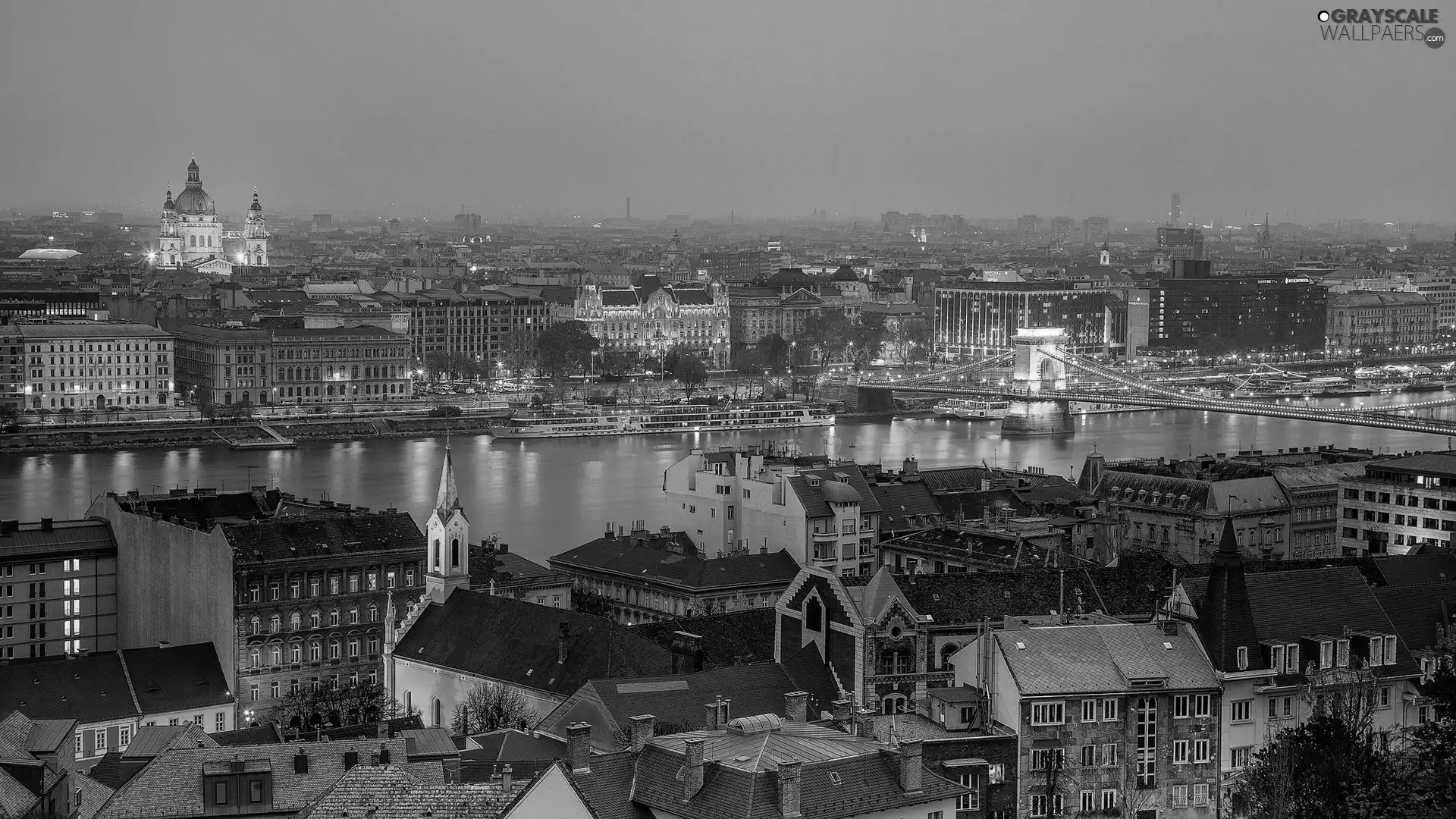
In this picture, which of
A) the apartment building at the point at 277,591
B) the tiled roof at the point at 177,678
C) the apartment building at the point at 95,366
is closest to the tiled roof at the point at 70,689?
the tiled roof at the point at 177,678

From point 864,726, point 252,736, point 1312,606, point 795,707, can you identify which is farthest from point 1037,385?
point 864,726

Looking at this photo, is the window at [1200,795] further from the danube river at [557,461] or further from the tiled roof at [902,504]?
the danube river at [557,461]

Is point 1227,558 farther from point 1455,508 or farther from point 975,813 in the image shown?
point 1455,508

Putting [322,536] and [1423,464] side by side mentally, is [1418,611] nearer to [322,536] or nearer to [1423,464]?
[322,536]

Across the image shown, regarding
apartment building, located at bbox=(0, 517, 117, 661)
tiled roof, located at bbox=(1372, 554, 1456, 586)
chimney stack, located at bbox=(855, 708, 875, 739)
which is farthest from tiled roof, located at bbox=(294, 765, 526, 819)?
apartment building, located at bbox=(0, 517, 117, 661)

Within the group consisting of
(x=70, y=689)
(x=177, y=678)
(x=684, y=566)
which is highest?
(x=684, y=566)

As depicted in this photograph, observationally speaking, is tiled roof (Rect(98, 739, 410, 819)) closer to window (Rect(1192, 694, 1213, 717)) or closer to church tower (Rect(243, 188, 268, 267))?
window (Rect(1192, 694, 1213, 717))

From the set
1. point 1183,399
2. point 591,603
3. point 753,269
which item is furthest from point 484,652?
point 753,269
